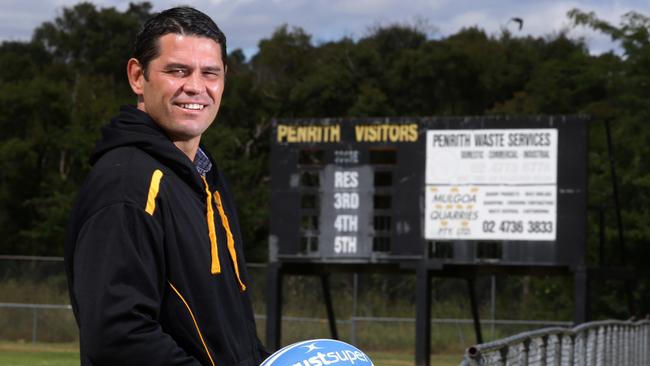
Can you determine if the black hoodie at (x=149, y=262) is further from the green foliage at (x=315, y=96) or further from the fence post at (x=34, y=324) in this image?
the green foliage at (x=315, y=96)

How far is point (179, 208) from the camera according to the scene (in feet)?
10.2

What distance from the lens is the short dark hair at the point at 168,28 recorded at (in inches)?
127

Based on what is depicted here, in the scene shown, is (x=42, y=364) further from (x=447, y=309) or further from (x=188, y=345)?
(x=188, y=345)

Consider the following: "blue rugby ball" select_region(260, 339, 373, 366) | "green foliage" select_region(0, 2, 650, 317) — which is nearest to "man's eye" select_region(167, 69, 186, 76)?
"blue rugby ball" select_region(260, 339, 373, 366)

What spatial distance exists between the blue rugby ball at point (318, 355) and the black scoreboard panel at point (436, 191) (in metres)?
19.5

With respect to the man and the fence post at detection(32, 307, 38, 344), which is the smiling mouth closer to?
the man

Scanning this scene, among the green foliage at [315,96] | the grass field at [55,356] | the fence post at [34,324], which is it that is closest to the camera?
the grass field at [55,356]

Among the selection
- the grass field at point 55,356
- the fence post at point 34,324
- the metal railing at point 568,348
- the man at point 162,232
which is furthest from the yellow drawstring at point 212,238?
the fence post at point 34,324

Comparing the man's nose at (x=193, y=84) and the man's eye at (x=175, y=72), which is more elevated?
the man's eye at (x=175, y=72)

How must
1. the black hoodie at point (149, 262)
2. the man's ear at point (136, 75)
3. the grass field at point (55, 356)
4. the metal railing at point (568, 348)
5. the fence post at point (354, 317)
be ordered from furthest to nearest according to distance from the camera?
the fence post at point (354, 317)
the grass field at point (55, 356)
the metal railing at point (568, 348)
the man's ear at point (136, 75)
the black hoodie at point (149, 262)

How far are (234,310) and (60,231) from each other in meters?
44.1

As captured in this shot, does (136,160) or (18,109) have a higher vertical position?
(18,109)

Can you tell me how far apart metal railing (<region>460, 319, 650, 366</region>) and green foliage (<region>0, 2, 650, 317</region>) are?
20804mm

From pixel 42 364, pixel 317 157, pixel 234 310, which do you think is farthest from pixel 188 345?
pixel 317 157
